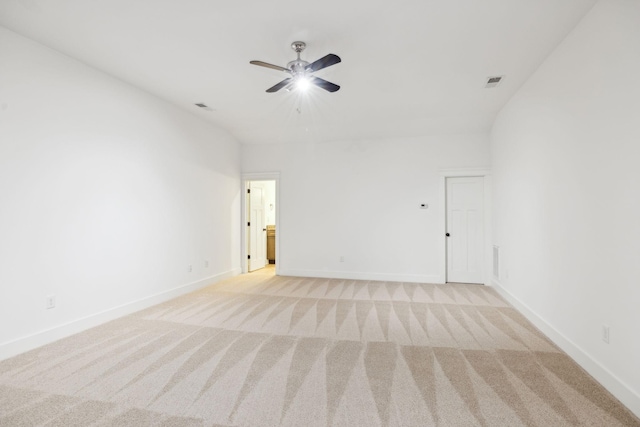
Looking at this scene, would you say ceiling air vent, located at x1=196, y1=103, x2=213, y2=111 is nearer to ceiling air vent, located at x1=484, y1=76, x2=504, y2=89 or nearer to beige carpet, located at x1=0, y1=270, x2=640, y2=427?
beige carpet, located at x1=0, y1=270, x2=640, y2=427

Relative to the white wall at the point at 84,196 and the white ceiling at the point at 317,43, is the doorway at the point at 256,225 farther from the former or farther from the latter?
the white ceiling at the point at 317,43

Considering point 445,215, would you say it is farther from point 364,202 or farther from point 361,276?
point 361,276

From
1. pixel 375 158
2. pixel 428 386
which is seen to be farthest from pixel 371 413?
pixel 375 158

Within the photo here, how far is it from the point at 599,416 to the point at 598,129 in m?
2.00

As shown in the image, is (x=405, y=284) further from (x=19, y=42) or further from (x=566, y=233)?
(x=19, y=42)

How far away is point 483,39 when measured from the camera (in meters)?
2.76

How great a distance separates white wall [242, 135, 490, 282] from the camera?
5.66m

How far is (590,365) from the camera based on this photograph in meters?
2.38

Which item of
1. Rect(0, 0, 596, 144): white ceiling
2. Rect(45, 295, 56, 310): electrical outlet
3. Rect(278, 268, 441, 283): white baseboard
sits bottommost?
Rect(278, 268, 441, 283): white baseboard

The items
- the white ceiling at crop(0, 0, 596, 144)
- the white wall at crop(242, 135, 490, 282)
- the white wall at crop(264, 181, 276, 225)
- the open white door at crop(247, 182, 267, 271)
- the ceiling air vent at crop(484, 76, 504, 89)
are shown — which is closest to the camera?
the white ceiling at crop(0, 0, 596, 144)

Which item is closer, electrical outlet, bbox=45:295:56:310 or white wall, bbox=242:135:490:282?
electrical outlet, bbox=45:295:56:310

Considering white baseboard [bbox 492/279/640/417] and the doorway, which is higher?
the doorway

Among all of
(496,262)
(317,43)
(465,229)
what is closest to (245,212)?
(317,43)

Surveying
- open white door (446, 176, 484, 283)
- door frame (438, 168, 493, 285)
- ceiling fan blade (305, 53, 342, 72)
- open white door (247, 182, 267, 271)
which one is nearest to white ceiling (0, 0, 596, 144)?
ceiling fan blade (305, 53, 342, 72)
